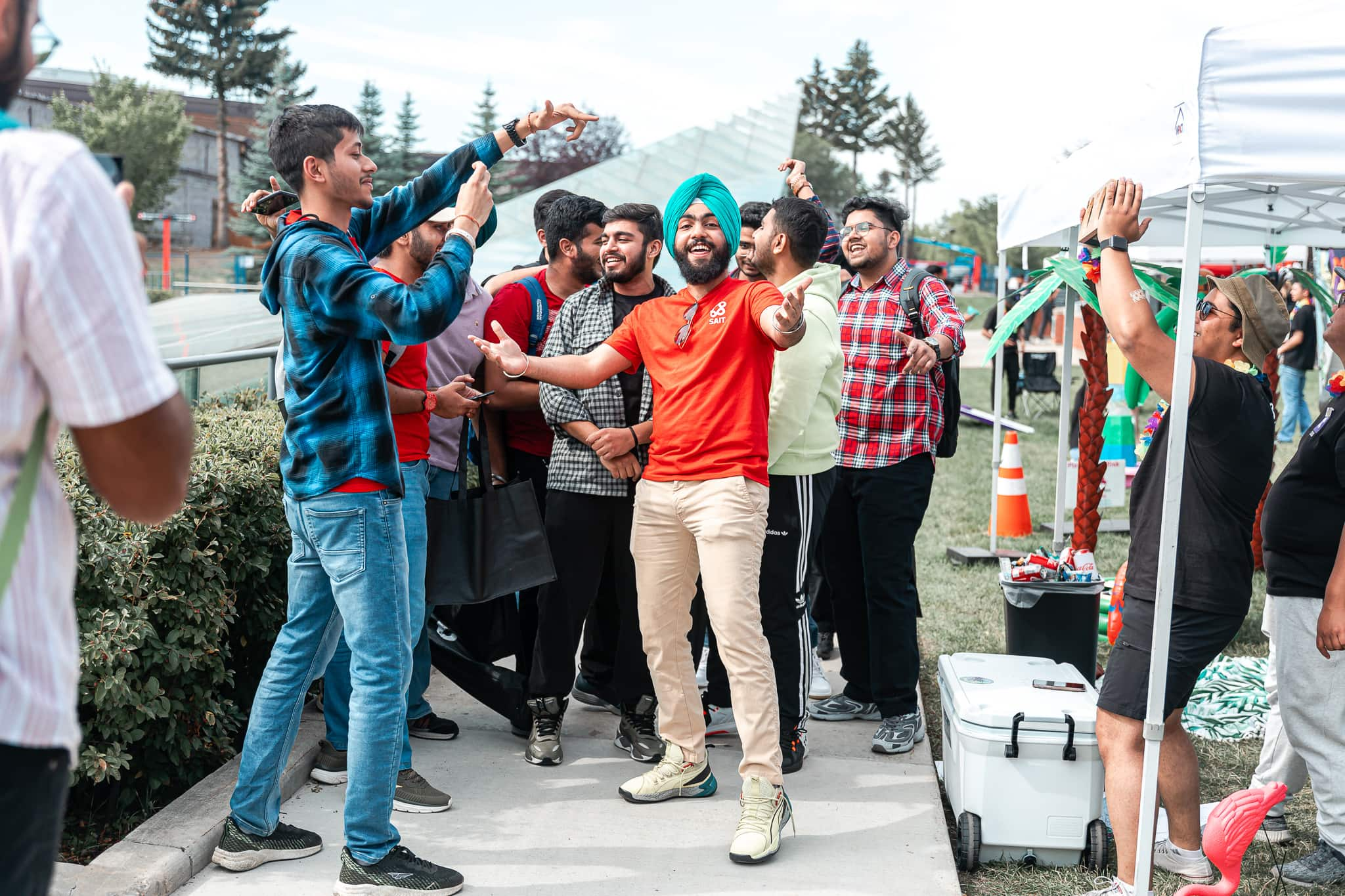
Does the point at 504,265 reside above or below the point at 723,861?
above

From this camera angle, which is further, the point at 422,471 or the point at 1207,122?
the point at 422,471

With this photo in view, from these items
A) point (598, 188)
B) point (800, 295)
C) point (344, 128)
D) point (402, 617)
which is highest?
point (598, 188)

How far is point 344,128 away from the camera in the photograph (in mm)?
3096

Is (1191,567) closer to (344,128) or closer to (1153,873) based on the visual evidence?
(1153,873)

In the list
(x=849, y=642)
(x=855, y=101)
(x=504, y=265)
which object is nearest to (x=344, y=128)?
(x=849, y=642)

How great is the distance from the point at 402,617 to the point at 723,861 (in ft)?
4.06

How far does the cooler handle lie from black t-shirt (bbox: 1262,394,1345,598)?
2.51 ft

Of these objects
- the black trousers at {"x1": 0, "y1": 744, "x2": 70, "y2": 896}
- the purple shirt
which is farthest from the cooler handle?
the black trousers at {"x1": 0, "y1": 744, "x2": 70, "y2": 896}

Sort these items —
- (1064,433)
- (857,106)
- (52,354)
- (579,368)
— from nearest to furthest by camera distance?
(52,354) → (579,368) → (1064,433) → (857,106)

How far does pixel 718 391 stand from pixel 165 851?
82.1 inches

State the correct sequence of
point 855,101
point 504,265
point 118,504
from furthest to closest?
1. point 855,101
2. point 504,265
3. point 118,504

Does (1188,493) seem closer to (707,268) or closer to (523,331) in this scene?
(707,268)

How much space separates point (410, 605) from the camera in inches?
135

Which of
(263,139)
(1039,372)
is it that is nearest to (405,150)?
(263,139)
